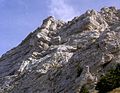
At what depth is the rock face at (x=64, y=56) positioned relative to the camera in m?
65.6

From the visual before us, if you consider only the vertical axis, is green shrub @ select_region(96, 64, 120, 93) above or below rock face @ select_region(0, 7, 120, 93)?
below

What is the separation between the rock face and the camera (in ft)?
215

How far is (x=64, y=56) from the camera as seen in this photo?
8119cm

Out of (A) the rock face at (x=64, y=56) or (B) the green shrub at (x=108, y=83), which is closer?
(B) the green shrub at (x=108, y=83)

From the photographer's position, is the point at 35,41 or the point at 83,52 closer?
the point at 83,52

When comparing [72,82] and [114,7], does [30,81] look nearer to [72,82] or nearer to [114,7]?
[72,82]

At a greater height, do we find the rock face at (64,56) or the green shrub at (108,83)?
the rock face at (64,56)

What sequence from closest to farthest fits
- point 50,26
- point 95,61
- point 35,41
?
1. point 95,61
2. point 35,41
3. point 50,26

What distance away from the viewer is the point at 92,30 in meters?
90.6

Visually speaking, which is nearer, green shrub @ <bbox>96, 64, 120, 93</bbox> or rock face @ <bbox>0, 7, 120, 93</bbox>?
green shrub @ <bbox>96, 64, 120, 93</bbox>

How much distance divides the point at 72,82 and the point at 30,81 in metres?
12.7

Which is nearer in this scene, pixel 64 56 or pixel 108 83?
pixel 108 83

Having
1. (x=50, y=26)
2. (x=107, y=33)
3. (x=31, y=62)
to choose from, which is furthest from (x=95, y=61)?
(x=50, y=26)

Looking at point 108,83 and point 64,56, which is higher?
point 64,56
